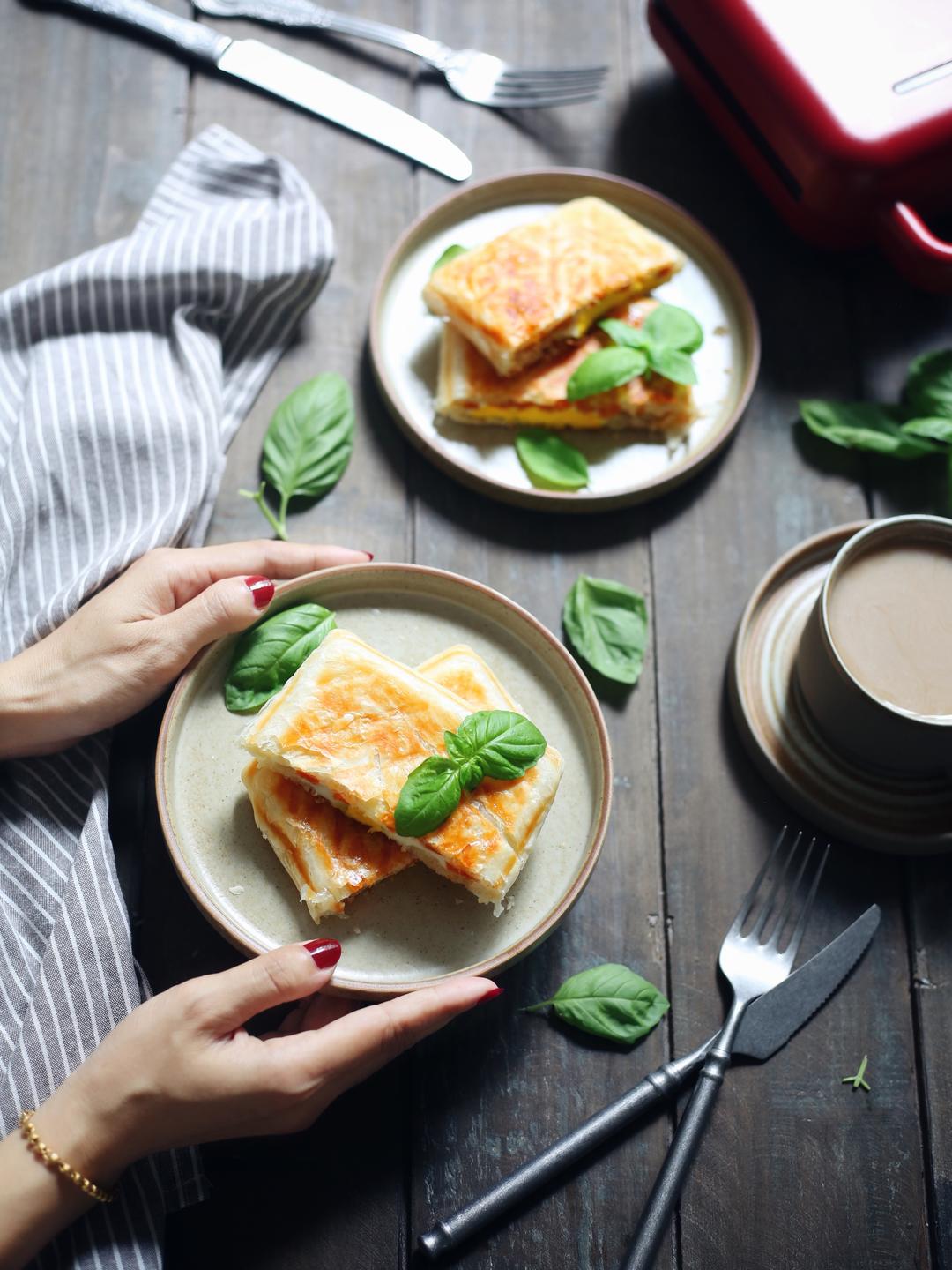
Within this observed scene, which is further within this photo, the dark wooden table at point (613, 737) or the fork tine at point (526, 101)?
the fork tine at point (526, 101)

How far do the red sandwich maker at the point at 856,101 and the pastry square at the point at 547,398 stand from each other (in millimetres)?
717

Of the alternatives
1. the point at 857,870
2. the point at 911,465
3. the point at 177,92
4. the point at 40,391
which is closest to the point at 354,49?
the point at 177,92

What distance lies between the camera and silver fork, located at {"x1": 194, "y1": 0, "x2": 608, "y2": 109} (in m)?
3.50

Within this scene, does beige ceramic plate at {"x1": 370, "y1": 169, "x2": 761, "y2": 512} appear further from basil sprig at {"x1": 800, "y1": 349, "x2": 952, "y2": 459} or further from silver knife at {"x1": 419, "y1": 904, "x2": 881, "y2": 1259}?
silver knife at {"x1": 419, "y1": 904, "x2": 881, "y2": 1259}

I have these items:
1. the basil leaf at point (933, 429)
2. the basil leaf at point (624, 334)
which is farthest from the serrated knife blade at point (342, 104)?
the basil leaf at point (933, 429)

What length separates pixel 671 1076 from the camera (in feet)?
8.71

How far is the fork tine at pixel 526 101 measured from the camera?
3521 millimetres

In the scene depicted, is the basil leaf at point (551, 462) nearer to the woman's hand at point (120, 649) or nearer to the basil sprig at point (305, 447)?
the basil sprig at point (305, 447)

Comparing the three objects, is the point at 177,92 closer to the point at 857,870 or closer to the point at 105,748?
the point at 105,748

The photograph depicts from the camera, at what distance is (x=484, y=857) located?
2.42 metres

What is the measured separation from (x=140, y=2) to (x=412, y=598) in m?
2.22

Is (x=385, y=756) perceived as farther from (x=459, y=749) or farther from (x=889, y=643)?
(x=889, y=643)

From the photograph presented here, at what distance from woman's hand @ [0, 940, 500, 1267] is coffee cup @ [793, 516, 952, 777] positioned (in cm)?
121

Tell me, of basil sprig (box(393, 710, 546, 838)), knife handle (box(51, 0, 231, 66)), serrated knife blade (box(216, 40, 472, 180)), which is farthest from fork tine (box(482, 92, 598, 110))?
basil sprig (box(393, 710, 546, 838))
